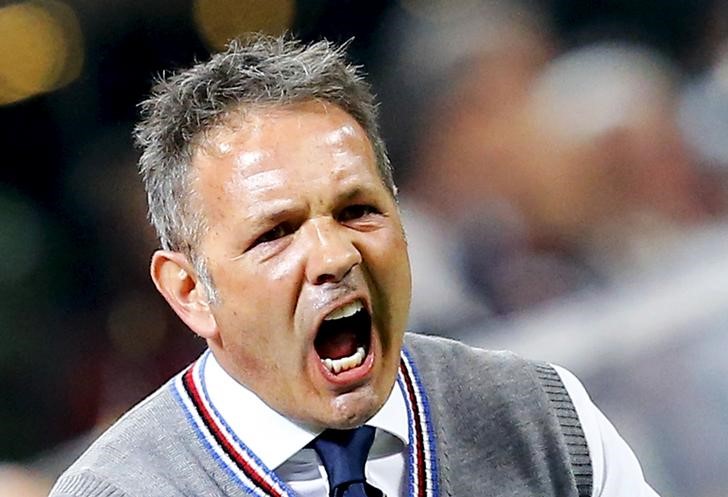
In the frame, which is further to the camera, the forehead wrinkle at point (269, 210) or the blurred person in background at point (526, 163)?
the blurred person in background at point (526, 163)

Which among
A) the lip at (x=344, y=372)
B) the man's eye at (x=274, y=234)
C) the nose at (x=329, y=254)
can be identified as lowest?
the lip at (x=344, y=372)

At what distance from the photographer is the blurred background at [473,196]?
125 centimetres

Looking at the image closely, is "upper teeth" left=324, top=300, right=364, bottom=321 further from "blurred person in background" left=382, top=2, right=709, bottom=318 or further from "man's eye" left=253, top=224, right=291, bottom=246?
"blurred person in background" left=382, top=2, right=709, bottom=318

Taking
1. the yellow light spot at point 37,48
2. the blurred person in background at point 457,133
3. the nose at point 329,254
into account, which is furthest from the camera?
the blurred person in background at point 457,133

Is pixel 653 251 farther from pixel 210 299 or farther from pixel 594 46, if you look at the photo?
pixel 210 299

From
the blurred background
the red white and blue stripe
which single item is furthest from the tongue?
the blurred background

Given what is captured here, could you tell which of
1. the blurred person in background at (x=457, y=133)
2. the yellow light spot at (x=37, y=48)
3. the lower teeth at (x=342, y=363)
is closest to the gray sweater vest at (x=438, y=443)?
the lower teeth at (x=342, y=363)

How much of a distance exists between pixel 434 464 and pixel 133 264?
1.81ft

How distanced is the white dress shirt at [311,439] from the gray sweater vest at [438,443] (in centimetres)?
1

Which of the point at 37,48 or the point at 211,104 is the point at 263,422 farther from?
the point at 37,48

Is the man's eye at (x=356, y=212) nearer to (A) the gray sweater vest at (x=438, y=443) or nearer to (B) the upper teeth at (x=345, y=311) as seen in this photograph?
(B) the upper teeth at (x=345, y=311)

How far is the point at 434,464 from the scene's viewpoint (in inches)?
34.9

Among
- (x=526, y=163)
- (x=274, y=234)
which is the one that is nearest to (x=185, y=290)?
(x=274, y=234)

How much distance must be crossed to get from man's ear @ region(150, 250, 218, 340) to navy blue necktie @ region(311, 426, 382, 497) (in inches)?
5.2
